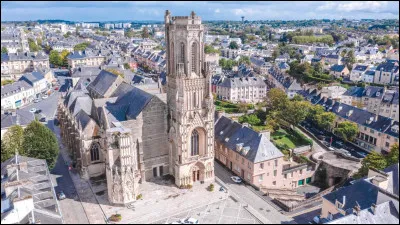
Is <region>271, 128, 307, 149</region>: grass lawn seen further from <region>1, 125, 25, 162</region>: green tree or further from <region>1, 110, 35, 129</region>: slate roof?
<region>1, 125, 25, 162</region>: green tree

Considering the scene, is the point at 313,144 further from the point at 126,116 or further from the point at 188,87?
the point at 126,116

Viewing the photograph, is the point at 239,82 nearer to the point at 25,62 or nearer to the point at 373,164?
the point at 373,164

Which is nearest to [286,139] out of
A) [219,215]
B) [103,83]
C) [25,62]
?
[219,215]

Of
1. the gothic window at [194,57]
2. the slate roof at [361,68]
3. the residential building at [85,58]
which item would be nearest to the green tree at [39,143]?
the gothic window at [194,57]

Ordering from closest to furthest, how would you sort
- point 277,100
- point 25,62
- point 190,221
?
point 190,221 < point 277,100 < point 25,62

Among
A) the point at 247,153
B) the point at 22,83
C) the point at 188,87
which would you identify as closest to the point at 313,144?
the point at 247,153

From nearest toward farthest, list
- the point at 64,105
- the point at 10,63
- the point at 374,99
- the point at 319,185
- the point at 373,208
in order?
1. the point at 373,208
2. the point at 319,185
3. the point at 64,105
4. the point at 374,99
5. the point at 10,63

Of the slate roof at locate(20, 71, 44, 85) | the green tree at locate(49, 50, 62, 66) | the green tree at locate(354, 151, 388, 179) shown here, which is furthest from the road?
the green tree at locate(49, 50, 62, 66)
